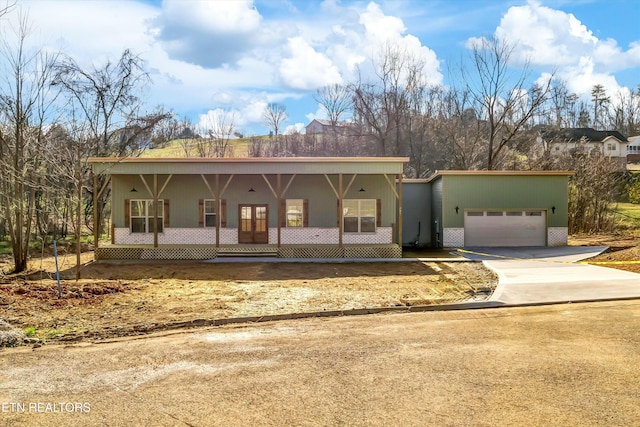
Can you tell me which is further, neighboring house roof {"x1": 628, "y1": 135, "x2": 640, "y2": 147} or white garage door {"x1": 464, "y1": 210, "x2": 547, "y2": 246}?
neighboring house roof {"x1": 628, "y1": 135, "x2": 640, "y2": 147}

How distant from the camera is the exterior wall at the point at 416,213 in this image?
23.0 metres

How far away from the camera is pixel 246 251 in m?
18.3

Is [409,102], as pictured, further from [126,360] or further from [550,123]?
[126,360]

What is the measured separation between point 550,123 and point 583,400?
51.4m


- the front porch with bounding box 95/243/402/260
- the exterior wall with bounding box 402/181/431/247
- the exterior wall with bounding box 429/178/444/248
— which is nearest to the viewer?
the front porch with bounding box 95/243/402/260

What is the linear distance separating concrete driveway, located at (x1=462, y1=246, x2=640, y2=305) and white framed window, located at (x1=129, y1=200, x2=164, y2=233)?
12.0 m

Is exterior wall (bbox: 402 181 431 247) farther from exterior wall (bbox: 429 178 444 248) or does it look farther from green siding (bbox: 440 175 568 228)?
green siding (bbox: 440 175 568 228)

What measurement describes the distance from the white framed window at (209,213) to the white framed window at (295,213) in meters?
2.89

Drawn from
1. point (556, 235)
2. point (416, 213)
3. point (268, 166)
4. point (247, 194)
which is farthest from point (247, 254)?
point (556, 235)

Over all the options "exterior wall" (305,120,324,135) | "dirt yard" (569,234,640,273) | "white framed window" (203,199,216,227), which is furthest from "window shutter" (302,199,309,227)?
"exterior wall" (305,120,324,135)

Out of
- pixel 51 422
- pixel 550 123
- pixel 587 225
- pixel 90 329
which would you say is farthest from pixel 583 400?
pixel 550 123

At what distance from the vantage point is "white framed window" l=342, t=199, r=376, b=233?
1917cm

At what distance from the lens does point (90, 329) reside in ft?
25.5

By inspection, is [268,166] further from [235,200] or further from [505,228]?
[505,228]
